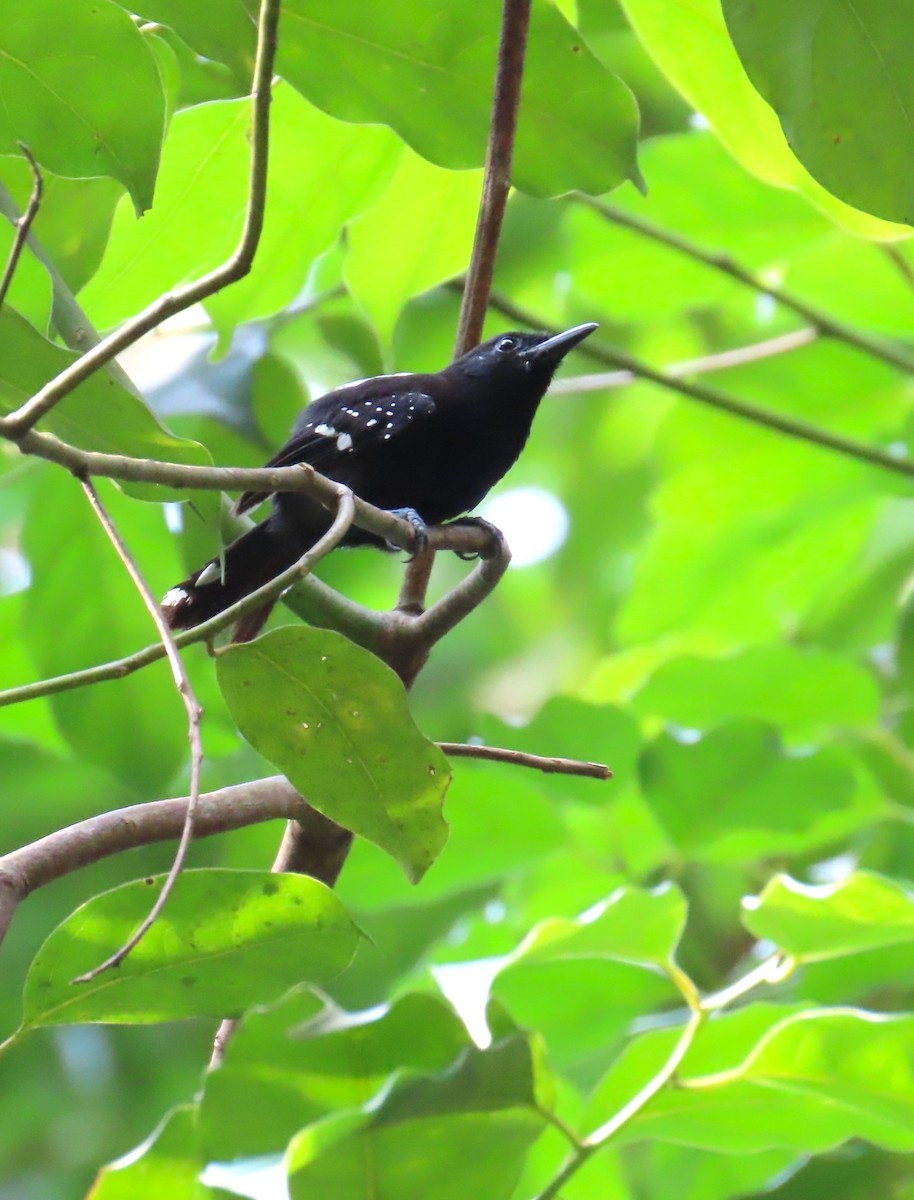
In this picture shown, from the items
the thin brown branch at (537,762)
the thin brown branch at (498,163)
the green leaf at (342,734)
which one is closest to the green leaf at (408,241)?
the thin brown branch at (498,163)

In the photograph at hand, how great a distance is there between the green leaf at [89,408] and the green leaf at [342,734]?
214mm

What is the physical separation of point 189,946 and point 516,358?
6.63 feet

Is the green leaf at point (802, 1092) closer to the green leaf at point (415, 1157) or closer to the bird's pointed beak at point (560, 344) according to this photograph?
the green leaf at point (415, 1157)

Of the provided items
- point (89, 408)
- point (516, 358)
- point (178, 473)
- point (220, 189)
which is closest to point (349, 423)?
point (516, 358)

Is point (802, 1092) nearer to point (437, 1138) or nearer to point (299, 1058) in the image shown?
point (437, 1138)

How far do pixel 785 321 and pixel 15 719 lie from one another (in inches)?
99.2

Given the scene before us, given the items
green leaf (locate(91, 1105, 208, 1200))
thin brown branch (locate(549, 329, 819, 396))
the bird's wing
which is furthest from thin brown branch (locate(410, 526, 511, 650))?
thin brown branch (locate(549, 329, 819, 396))

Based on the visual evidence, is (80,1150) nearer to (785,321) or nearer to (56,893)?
(56,893)

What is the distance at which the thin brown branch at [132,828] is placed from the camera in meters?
1.40

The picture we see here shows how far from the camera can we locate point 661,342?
4.63 meters

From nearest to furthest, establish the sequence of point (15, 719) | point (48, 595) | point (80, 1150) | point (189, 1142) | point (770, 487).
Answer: point (189, 1142) → point (48, 595) → point (15, 719) → point (770, 487) → point (80, 1150)

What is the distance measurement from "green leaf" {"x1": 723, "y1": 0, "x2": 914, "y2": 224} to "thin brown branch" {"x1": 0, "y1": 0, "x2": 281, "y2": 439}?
0.46 metres

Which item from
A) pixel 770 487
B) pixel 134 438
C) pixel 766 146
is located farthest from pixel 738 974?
pixel 134 438

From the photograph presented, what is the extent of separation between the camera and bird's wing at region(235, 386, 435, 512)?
301cm
